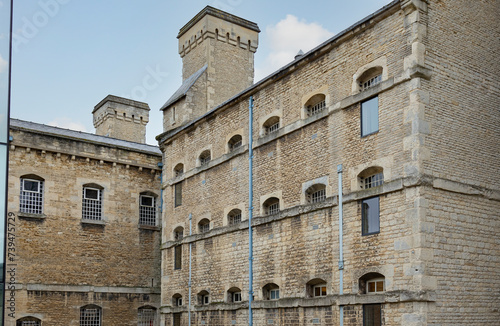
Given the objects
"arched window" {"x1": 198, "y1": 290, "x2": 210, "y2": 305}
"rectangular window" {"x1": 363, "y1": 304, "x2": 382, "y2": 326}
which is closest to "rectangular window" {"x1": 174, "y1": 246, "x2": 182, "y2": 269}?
"arched window" {"x1": 198, "y1": 290, "x2": 210, "y2": 305}

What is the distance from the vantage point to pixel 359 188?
57.5 ft

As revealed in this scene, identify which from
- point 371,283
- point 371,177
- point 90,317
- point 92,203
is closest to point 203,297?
point 90,317

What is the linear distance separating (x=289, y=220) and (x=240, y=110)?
5.35m

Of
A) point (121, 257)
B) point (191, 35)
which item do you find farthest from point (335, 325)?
point (191, 35)

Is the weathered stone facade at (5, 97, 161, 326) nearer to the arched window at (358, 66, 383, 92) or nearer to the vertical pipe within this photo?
the vertical pipe

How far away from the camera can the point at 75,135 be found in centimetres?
2930

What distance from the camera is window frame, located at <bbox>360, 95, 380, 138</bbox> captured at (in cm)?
1733

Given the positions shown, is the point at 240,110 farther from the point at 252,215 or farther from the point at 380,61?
the point at 380,61

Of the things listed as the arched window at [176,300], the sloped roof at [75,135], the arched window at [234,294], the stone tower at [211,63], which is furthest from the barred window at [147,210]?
the arched window at [234,294]

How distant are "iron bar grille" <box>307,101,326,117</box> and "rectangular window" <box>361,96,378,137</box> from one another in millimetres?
1973

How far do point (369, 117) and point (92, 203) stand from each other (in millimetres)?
14462

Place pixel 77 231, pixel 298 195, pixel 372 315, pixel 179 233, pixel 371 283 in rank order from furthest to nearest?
pixel 179 233
pixel 77 231
pixel 298 195
pixel 371 283
pixel 372 315

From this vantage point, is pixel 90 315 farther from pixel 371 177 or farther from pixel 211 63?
pixel 371 177

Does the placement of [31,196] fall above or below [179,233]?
above
